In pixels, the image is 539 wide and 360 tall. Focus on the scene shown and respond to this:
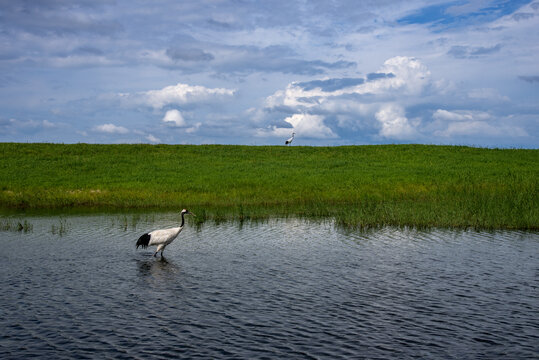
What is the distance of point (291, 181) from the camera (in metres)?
46.1

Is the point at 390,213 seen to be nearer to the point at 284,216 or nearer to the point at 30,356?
the point at 284,216

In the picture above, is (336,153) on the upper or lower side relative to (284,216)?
upper

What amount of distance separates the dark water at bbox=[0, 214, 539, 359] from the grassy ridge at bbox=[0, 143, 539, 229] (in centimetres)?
666

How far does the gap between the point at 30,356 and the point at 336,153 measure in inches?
2248

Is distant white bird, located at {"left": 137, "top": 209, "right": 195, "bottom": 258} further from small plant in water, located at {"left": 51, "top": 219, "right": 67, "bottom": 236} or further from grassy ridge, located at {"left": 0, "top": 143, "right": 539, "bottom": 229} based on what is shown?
grassy ridge, located at {"left": 0, "top": 143, "right": 539, "bottom": 229}

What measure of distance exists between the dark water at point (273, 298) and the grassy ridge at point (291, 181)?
6.66 metres

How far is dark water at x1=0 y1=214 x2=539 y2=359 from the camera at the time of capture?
36.3 feet

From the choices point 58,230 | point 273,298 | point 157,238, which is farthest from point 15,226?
point 273,298

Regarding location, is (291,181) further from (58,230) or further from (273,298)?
(273,298)

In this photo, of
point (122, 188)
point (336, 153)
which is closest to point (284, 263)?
point (122, 188)

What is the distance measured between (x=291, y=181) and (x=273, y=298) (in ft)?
105

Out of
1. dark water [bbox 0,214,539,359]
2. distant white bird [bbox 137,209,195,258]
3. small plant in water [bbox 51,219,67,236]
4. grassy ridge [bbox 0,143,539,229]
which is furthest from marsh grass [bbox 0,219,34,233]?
distant white bird [bbox 137,209,195,258]

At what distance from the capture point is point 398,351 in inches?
422

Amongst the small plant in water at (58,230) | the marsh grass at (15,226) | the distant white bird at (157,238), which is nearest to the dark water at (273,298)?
the distant white bird at (157,238)
